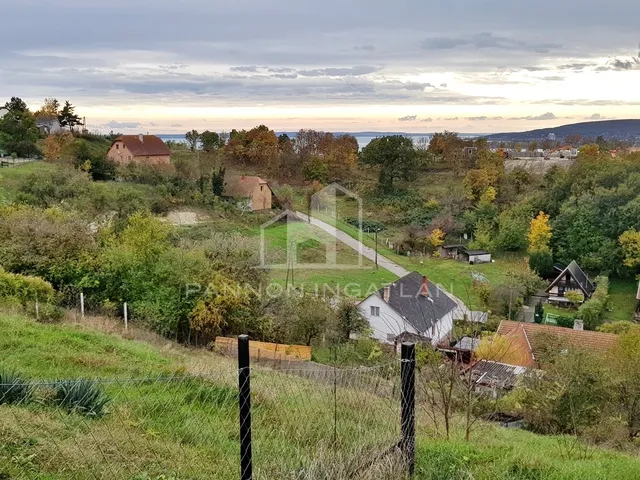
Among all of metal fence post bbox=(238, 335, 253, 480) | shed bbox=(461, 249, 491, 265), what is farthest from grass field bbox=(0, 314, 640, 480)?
shed bbox=(461, 249, 491, 265)

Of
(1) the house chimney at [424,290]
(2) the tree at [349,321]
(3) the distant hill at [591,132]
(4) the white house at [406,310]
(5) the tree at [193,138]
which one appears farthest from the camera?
(3) the distant hill at [591,132]

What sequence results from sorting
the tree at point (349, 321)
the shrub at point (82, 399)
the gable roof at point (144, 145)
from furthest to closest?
the gable roof at point (144, 145) → the tree at point (349, 321) → the shrub at point (82, 399)

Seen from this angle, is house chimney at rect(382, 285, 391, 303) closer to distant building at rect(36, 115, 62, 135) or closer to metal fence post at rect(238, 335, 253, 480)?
metal fence post at rect(238, 335, 253, 480)

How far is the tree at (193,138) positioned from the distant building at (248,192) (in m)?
11.4

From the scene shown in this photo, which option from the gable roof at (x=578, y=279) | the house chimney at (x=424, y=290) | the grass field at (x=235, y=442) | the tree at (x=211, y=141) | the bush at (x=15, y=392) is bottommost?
the gable roof at (x=578, y=279)

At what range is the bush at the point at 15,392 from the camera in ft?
13.1

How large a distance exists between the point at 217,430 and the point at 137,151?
3470 centimetres

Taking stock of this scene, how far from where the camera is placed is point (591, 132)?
6562 centimetres

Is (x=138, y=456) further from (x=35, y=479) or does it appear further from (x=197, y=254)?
(x=197, y=254)

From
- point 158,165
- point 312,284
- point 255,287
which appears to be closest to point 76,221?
point 255,287

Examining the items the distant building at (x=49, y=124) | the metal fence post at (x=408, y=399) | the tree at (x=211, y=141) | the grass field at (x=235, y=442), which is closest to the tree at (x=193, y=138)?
the tree at (x=211, y=141)

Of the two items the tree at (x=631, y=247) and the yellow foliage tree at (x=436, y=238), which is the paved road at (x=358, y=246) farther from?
the tree at (x=631, y=247)

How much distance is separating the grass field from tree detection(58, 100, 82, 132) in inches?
1544

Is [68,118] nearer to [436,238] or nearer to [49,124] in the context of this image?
[49,124]
